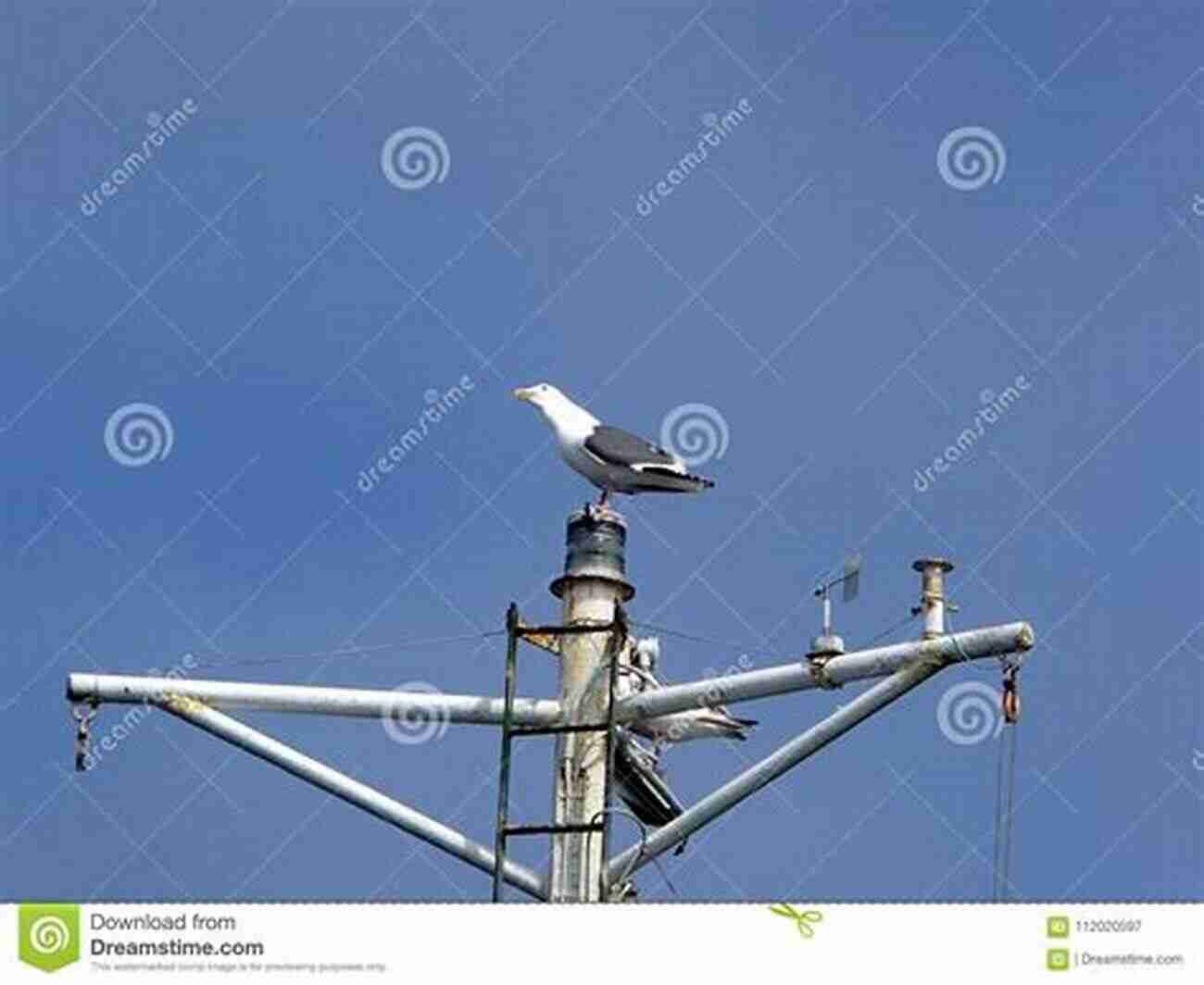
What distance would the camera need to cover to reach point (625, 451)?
31.1 metres

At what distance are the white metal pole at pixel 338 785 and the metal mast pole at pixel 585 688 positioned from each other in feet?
1.37

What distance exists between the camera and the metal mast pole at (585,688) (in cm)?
3008

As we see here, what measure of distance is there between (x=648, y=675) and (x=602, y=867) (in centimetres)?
180

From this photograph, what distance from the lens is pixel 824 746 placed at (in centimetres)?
2883

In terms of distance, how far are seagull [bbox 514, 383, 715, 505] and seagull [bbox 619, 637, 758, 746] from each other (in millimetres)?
1419

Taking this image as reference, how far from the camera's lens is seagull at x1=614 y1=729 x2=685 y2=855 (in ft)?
101

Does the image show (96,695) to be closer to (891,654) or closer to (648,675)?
(648,675)
